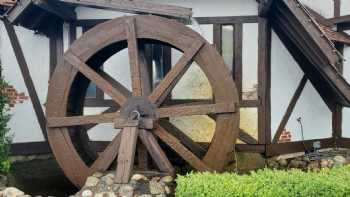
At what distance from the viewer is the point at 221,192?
3.73 m

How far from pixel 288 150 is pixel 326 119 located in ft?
3.22

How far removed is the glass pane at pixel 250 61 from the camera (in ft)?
19.3

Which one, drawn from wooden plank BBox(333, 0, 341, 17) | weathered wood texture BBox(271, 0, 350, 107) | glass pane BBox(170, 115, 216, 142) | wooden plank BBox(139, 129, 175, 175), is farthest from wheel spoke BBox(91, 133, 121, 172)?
wooden plank BBox(333, 0, 341, 17)

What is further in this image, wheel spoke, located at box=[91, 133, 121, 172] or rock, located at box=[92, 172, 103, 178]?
wheel spoke, located at box=[91, 133, 121, 172]

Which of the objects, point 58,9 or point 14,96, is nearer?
point 58,9

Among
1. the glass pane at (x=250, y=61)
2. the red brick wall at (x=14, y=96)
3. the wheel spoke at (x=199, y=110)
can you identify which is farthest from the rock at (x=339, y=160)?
the red brick wall at (x=14, y=96)

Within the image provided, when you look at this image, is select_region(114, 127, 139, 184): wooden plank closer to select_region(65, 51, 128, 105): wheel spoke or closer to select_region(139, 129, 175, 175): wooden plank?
select_region(139, 129, 175, 175): wooden plank

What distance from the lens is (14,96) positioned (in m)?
6.56

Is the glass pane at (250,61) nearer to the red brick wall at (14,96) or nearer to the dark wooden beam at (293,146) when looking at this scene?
the dark wooden beam at (293,146)

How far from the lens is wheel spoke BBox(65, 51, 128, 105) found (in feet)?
16.9

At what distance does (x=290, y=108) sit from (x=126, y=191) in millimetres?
2969

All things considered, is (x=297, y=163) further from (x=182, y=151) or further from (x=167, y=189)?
(x=167, y=189)

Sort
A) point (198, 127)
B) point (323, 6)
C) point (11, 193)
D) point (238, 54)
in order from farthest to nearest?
1. point (323, 6)
2. point (198, 127)
3. point (238, 54)
4. point (11, 193)

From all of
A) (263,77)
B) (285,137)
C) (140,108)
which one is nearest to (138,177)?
(140,108)
